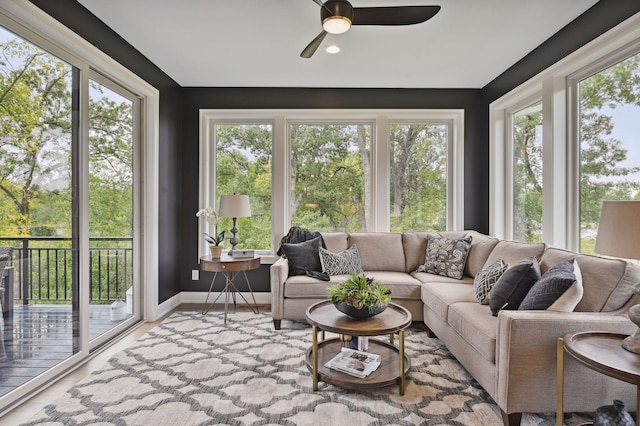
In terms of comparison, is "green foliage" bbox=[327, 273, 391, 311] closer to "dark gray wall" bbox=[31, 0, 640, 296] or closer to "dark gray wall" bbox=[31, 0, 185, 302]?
"dark gray wall" bbox=[31, 0, 640, 296]

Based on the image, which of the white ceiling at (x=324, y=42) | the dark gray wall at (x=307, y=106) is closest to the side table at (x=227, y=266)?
the dark gray wall at (x=307, y=106)

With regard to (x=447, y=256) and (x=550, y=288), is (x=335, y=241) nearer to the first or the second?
(x=447, y=256)

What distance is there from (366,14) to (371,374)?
7.48 feet

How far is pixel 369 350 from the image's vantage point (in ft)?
8.63

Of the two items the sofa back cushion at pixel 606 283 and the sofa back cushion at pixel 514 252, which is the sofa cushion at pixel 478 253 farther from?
Answer: the sofa back cushion at pixel 606 283

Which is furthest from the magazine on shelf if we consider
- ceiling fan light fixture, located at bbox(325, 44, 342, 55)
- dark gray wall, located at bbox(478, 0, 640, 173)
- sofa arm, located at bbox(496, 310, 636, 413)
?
dark gray wall, located at bbox(478, 0, 640, 173)

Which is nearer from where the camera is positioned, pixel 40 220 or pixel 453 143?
pixel 40 220

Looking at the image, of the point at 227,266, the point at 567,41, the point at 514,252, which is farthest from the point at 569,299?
the point at 227,266

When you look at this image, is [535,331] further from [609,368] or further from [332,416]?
[332,416]

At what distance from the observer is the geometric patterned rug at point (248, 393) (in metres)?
1.96

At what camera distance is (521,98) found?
3.65 meters

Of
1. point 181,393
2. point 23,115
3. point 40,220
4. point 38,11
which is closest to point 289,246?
point 181,393

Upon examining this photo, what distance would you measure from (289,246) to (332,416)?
1.91m

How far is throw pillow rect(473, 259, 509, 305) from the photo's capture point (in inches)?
102
